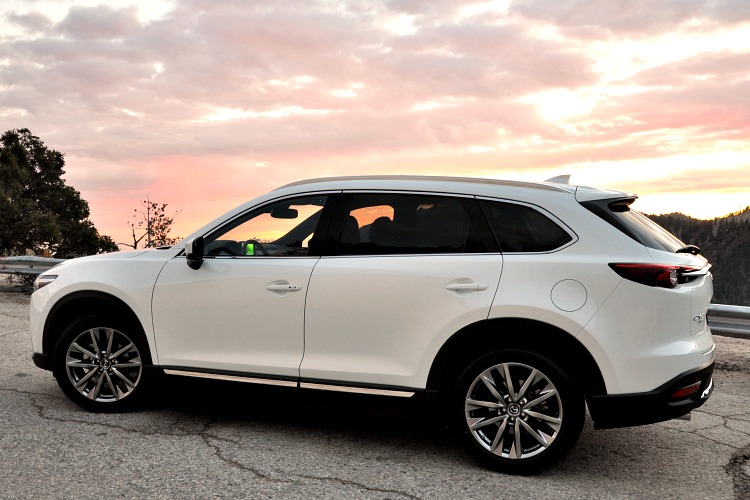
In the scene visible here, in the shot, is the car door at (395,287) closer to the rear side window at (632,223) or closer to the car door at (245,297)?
the car door at (245,297)

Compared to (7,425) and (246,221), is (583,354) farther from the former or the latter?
(7,425)

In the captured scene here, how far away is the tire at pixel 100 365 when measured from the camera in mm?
5555

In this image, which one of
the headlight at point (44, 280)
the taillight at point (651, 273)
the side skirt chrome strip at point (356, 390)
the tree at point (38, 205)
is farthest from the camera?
the tree at point (38, 205)

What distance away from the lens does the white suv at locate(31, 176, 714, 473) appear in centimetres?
428

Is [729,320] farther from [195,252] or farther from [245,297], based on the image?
[195,252]

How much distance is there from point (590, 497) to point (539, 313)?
1.07m

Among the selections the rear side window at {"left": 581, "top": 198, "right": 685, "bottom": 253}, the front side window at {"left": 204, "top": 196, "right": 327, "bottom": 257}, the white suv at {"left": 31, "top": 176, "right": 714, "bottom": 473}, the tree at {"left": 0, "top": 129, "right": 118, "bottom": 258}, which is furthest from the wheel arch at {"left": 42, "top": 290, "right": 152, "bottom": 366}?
the tree at {"left": 0, "top": 129, "right": 118, "bottom": 258}

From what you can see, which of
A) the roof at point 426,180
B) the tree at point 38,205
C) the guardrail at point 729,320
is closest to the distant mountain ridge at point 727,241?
the tree at point 38,205

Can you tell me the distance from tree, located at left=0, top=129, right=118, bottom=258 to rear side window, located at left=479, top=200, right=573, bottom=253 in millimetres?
41297

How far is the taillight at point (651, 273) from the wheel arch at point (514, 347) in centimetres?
48

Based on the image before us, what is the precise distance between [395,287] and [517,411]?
3.41 ft

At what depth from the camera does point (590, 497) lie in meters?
4.21

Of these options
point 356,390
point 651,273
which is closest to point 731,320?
point 651,273

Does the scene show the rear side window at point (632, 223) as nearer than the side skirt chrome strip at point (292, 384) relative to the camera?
Yes
